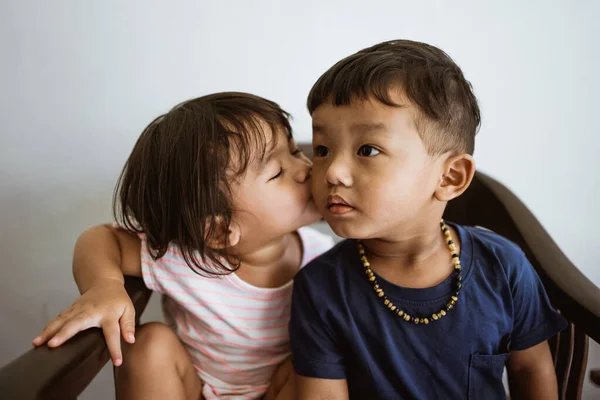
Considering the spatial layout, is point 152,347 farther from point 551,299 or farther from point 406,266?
point 551,299

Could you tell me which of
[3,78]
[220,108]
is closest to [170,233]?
[220,108]

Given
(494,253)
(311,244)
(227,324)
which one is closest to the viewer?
(494,253)

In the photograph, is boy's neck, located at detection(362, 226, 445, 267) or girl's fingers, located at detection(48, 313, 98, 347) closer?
girl's fingers, located at detection(48, 313, 98, 347)

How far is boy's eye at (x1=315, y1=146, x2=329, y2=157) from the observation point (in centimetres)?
71

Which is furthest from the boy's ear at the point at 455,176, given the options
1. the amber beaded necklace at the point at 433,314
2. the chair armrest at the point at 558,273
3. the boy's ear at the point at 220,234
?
the boy's ear at the point at 220,234

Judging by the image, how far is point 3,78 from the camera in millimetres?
1078

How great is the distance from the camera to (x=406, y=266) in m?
0.76

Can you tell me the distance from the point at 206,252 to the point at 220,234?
1.9 inches

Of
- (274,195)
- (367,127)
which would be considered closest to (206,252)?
(274,195)

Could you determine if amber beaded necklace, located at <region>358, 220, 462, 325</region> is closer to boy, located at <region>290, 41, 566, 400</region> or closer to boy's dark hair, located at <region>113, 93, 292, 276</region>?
boy, located at <region>290, 41, 566, 400</region>

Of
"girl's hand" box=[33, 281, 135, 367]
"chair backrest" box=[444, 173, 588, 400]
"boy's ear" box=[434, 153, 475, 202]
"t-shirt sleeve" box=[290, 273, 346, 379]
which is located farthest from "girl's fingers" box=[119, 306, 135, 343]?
"chair backrest" box=[444, 173, 588, 400]

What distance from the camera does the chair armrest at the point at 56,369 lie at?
20.6 inches

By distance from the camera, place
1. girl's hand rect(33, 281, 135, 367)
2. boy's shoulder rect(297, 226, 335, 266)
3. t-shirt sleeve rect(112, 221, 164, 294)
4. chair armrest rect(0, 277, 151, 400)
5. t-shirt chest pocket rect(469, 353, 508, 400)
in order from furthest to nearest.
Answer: boy's shoulder rect(297, 226, 335, 266)
t-shirt sleeve rect(112, 221, 164, 294)
t-shirt chest pocket rect(469, 353, 508, 400)
girl's hand rect(33, 281, 135, 367)
chair armrest rect(0, 277, 151, 400)

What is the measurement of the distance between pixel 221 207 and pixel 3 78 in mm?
649
